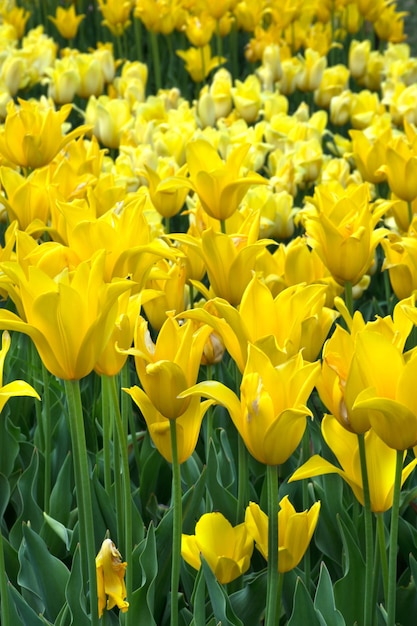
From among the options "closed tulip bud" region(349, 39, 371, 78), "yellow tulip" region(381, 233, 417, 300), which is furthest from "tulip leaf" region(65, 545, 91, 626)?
"closed tulip bud" region(349, 39, 371, 78)

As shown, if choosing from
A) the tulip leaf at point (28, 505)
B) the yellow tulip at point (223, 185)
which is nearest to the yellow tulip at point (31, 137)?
the yellow tulip at point (223, 185)

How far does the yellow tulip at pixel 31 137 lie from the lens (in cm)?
217

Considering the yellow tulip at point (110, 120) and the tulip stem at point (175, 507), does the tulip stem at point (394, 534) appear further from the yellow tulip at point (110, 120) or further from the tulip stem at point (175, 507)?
the yellow tulip at point (110, 120)

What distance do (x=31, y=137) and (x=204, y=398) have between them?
2.37 ft

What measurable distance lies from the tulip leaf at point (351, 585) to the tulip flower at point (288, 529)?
128mm

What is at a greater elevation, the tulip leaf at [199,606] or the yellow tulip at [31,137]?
the yellow tulip at [31,137]

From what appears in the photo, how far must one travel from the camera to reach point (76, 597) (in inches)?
55.1

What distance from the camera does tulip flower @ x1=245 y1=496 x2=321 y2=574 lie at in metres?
1.32

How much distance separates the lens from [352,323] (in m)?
1.25

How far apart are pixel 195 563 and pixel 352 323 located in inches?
17.6

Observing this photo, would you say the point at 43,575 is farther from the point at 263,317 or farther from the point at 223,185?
the point at 223,185

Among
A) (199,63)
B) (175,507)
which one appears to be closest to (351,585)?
(175,507)

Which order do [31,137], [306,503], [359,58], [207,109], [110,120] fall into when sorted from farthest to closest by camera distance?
[359,58] < [207,109] < [110,120] < [31,137] < [306,503]

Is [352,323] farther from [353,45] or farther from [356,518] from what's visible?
[353,45]
